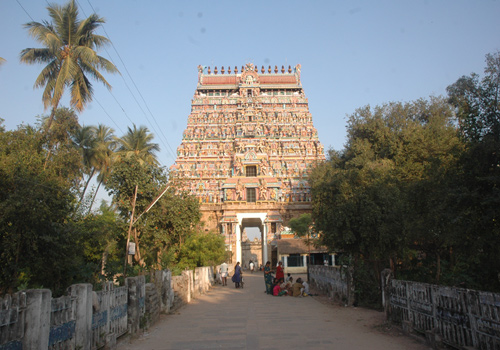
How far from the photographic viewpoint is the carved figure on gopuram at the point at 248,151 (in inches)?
2007

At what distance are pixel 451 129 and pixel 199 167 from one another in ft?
119

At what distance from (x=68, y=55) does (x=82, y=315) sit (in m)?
17.4

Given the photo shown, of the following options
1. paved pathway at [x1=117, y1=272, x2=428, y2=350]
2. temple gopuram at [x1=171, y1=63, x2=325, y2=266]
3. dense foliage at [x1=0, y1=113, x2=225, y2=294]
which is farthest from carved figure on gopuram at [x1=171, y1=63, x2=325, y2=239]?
paved pathway at [x1=117, y1=272, x2=428, y2=350]

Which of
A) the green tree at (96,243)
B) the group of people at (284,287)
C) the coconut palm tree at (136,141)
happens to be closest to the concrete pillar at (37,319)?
the green tree at (96,243)

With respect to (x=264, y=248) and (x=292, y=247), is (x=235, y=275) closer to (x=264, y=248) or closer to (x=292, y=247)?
(x=292, y=247)

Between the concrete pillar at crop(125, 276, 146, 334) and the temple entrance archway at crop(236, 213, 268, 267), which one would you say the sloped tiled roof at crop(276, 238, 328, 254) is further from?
the concrete pillar at crop(125, 276, 146, 334)

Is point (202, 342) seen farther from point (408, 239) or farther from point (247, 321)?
point (408, 239)

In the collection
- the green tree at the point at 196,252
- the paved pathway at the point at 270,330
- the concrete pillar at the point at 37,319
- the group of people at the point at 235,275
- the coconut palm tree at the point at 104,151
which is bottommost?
the paved pathway at the point at 270,330

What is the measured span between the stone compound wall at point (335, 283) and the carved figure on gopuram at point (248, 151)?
2626 cm

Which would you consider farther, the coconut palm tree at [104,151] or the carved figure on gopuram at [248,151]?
the carved figure on gopuram at [248,151]

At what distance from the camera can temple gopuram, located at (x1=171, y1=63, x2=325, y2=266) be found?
5044 cm

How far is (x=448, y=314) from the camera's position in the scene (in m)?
8.27

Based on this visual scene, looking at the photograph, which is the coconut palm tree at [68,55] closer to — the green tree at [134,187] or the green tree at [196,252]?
the green tree at [134,187]

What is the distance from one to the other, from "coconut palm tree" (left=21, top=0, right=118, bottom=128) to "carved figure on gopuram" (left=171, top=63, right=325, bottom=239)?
24793 millimetres
